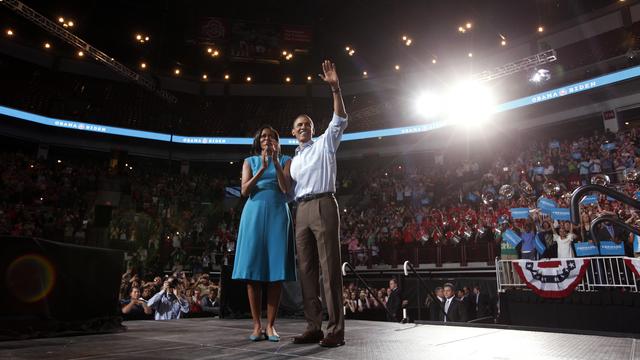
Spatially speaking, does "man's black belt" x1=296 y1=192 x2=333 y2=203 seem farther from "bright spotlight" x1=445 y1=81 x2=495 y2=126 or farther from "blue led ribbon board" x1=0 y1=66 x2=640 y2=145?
"blue led ribbon board" x1=0 y1=66 x2=640 y2=145

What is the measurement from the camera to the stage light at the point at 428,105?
20.4 metres

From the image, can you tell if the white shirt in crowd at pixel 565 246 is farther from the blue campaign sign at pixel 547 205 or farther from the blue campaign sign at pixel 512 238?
the blue campaign sign at pixel 512 238

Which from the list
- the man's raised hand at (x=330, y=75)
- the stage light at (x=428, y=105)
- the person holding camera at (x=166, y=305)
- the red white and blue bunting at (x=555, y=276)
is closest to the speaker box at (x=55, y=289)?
the man's raised hand at (x=330, y=75)

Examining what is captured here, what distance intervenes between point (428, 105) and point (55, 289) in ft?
66.0

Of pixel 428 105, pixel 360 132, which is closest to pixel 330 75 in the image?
pixel 428 105

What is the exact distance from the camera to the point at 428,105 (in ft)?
68.2

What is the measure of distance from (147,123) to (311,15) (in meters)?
12.4

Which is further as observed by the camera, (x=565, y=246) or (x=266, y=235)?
(x=565, y=246)

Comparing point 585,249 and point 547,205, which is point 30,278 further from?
point 547,205

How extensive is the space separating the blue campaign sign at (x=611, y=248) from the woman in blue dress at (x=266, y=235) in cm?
733

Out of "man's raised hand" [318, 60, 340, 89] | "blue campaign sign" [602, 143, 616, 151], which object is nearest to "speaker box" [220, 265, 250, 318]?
"man's raised hand" [318, 60, 340, 89]

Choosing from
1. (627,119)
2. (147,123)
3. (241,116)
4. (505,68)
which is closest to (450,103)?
(505,68)

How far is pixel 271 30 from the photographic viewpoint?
24297 mm

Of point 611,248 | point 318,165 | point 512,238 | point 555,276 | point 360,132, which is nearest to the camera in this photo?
point 318,165
